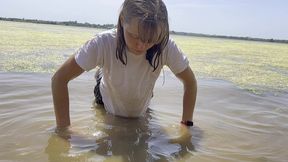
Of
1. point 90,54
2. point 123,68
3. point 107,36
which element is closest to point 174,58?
point 123,68

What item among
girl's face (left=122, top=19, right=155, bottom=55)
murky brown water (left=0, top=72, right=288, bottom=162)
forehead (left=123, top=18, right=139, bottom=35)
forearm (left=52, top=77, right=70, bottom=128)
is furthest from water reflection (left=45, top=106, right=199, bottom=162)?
forehead (left=123, top=18, right=139, bottom=35)

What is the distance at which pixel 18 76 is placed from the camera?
5273 millimetres

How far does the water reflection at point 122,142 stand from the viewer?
2408 mm

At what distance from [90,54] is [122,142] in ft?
2.27

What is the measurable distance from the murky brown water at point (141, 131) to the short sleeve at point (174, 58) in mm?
569

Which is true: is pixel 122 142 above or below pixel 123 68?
below

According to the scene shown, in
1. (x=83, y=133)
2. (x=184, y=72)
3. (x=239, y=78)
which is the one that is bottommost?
(x=239, y=78)

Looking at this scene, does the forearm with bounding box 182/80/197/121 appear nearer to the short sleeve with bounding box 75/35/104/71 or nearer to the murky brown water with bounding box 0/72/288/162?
the murky brown water with bounding box 0/72/288/162

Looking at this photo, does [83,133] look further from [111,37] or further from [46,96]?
[46,96]

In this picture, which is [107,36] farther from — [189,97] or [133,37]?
[189,97]

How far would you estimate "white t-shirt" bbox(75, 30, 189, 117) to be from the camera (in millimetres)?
2666

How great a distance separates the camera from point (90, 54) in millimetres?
2637

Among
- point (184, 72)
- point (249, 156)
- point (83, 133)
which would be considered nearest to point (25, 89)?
point (83, 133)

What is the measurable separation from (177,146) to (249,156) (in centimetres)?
53
